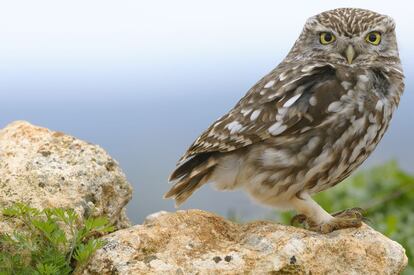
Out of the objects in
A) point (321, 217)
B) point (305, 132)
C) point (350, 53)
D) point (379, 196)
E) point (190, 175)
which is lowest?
point (379, 196)

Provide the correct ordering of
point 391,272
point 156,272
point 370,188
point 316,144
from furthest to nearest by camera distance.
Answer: point 370,188 < point 316,144 < point 391,272 < point 156,272

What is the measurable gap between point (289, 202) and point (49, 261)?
6.36 feet

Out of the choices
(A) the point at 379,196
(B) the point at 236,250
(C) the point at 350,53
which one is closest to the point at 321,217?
(B) the point at 236,250

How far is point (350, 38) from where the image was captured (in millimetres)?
5504

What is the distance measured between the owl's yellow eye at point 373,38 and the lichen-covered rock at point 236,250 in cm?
161

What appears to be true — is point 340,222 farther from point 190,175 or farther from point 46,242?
point 46,242

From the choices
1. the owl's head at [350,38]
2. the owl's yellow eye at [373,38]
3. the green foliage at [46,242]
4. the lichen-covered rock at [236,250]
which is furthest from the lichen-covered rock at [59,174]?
the owl's yellow eye at [373,38]

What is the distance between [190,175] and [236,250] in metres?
1.04

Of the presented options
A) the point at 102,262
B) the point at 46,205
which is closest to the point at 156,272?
the point at 102,262

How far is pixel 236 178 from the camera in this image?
529 centimetres

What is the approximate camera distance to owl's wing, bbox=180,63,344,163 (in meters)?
5.13

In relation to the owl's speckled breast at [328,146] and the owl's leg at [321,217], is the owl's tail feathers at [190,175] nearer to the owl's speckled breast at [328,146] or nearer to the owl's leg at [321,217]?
the owl's speckled breast at [328,146]

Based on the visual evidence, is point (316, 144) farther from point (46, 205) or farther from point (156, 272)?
point (46, 205)

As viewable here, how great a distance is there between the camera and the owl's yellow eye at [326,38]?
5.62 meters
